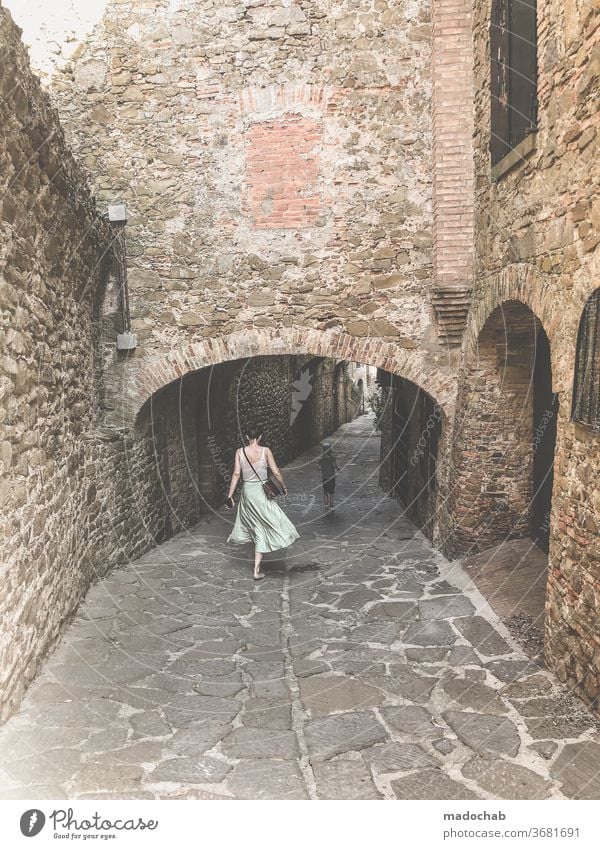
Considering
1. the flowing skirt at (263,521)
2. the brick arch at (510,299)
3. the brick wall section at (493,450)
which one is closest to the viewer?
the brick arch at (510,299)

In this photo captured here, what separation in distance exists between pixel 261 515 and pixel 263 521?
8 centimetres

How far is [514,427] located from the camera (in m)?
6.39

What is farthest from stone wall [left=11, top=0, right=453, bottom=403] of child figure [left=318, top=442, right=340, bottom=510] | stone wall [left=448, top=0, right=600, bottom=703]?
child figure [left=318, top=442, right=340, bottom=510]

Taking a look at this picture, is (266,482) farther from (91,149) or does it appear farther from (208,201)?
(91,149)

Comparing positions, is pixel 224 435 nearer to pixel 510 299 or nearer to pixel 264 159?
pixel 264 159

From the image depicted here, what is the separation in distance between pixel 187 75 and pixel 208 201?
4.37 ft

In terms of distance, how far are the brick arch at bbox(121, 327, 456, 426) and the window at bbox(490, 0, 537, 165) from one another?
2170 millimetres

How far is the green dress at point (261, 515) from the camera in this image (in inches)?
253

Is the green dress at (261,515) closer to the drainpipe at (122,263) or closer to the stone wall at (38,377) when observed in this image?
the stone wall at (38,377)

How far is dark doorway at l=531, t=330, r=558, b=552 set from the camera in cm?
614

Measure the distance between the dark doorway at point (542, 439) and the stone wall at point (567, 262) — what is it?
1.55 metres

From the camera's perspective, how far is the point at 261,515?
6441mm

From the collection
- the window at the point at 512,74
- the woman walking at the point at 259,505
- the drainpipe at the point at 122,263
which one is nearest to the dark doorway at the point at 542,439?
the window at the point at 512,74
